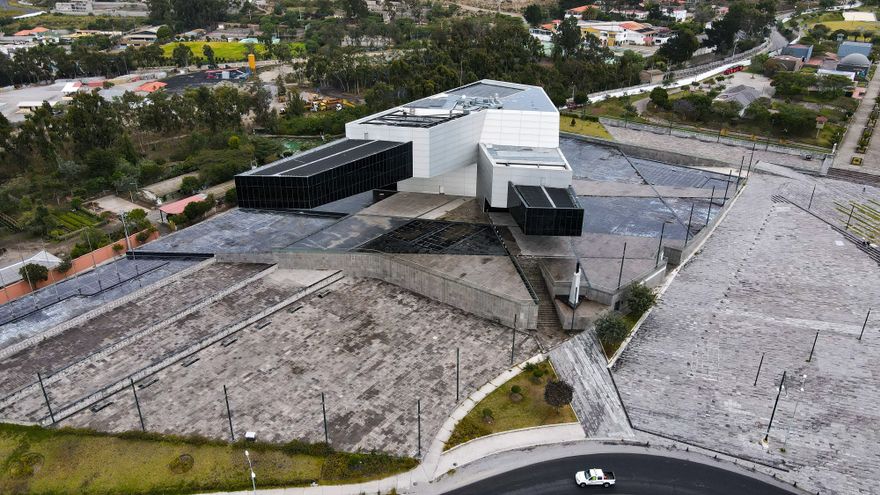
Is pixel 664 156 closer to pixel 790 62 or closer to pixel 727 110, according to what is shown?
pixel 727 110

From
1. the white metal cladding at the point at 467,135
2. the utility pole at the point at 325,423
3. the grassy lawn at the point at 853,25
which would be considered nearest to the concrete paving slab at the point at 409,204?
the white metal cladding at the point at 467,135

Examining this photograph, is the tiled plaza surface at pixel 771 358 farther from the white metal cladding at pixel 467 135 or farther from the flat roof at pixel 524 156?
the white metal cladding at pixel 467 135

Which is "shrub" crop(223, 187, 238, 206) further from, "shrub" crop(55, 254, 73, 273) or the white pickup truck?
the white pickup truck

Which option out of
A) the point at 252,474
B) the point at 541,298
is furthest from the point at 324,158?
the point at 252,474

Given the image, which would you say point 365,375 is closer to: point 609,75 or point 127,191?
point 127,191

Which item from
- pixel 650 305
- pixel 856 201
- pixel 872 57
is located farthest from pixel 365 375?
pixel 872 57

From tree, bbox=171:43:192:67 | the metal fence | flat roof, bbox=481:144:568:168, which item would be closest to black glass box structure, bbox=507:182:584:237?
flat roof, bbox=481:144:568:168

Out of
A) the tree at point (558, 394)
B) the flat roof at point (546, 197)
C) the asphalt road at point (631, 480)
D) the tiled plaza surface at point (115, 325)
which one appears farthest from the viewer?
the flat roof at point (546, 197)

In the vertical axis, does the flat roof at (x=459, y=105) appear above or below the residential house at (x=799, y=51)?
above

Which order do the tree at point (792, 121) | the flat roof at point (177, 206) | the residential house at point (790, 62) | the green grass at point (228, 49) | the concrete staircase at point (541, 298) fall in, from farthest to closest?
1. the green grass at point (228, 49)
2. the residential house at point (790, 62)
3. the tree at point (792, 121)
4. the flat roof at point (177, 206)
5. the concrete staircase at point (541, 298)
